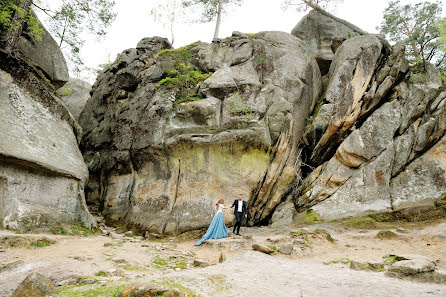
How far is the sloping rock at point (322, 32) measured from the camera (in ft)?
65.3

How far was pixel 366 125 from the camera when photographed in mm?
14273

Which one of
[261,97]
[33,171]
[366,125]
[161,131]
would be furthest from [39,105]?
[366,125]

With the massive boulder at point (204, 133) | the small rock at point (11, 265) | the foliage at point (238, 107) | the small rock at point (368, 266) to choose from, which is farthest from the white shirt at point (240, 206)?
the small rock at point (11, 265)

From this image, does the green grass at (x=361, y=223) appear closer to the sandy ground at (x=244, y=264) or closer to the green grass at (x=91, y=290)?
the sandy ground at (x=244, y=264)

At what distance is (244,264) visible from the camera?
6.77 meters

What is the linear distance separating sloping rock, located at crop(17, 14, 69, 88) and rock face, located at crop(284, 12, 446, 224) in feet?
46.2

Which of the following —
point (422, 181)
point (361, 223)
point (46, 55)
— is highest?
point (46, 55)

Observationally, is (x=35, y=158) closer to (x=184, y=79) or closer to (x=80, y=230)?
(x=80, y=230)

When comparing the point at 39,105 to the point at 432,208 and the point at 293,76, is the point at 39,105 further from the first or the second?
the point at 432,208

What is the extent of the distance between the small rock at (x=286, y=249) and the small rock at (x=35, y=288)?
630 cm

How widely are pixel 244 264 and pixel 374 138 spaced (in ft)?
34.2

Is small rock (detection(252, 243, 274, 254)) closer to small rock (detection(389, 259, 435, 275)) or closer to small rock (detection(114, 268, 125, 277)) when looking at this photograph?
small rock (detection(389, 259, 435, 275))

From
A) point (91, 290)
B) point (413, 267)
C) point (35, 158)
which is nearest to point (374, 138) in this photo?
point (413, 267)

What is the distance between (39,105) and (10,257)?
7.55 meters
